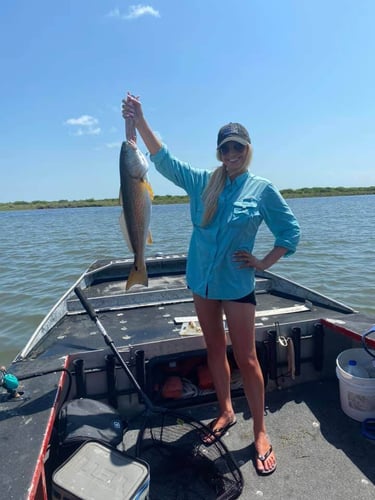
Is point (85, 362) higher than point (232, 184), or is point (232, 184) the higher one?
point (232, 184)

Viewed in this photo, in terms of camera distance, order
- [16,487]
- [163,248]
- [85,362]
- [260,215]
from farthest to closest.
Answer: [163,248] < [85,362] < [260,215] < [16,487]

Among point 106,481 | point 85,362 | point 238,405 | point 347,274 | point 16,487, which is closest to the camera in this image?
point 16,487

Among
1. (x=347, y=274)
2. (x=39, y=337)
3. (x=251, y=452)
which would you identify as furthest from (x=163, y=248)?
(x=251, y=452)

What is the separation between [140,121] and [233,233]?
120 cm

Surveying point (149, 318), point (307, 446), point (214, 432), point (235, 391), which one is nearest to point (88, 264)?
point (149, 318)

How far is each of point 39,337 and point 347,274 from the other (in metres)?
11.4

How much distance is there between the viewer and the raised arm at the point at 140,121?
10.4 ft

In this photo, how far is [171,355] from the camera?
392 centimetres

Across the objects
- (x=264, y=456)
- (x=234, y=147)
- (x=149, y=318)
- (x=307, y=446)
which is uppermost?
(x=234, y=147)

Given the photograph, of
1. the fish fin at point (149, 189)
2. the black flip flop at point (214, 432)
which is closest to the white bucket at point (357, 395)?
the black flip flop at point (214, 432)

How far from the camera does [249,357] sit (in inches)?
124

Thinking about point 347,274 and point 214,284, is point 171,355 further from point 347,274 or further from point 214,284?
point 347,274

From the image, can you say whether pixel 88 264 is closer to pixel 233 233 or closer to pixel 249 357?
pixel 249 357

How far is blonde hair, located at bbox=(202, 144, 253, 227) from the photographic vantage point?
9.96 feet
